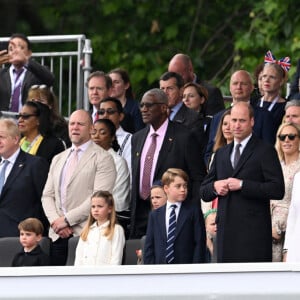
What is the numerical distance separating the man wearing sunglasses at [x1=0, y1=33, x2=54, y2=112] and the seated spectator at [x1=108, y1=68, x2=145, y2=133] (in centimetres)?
77

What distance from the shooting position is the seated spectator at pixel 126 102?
17781 mm

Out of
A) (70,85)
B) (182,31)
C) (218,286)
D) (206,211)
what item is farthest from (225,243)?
(182,31)

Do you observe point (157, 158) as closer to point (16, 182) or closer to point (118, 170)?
point (118, 170)

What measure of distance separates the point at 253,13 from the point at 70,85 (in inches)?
199

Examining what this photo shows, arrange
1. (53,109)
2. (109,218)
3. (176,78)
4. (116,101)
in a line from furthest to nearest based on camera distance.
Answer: (53,109) → (176,78) → (116,101) → (109,218)

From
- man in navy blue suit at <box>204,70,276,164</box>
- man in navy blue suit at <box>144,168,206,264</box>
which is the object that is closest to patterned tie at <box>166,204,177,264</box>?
man in navy blue suit at <box>144,168,206,264</box>

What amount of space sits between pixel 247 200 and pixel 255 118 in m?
2.13

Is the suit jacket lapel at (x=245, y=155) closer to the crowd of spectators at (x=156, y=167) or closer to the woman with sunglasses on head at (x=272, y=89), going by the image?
the crowd of spectators at (x=156, y=167)

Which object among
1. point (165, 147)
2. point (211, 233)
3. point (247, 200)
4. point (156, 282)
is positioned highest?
point (165, 147)

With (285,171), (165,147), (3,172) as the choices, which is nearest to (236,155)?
(285,171)

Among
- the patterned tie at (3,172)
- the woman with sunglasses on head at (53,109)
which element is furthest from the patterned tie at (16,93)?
the patterned tie at (3,172)

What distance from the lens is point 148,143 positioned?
16141 mm

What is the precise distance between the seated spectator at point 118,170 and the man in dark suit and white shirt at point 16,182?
2.04 ft

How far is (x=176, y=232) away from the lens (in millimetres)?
14695
